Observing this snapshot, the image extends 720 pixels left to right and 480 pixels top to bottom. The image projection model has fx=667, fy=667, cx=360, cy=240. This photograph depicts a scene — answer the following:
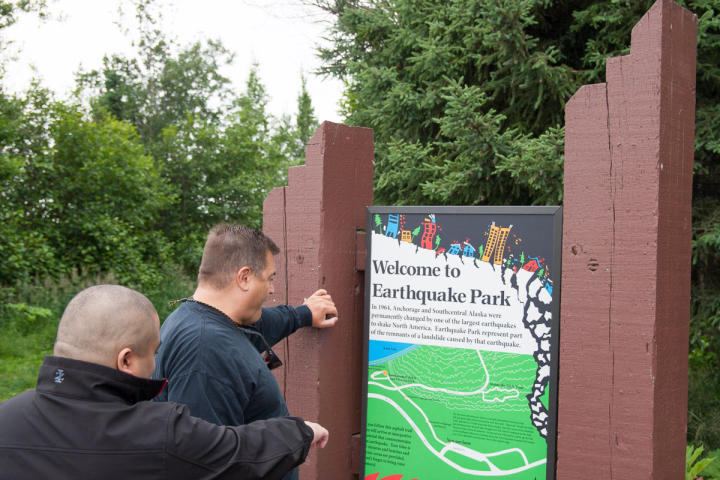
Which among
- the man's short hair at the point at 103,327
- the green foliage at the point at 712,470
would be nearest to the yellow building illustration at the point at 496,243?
the man's short hair at the point at 103,327

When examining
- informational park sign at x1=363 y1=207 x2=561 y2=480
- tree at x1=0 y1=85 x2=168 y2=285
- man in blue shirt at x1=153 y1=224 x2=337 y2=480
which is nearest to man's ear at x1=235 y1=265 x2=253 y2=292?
man in blue shirt at x1=153 y1=224 x2=337 y2=480

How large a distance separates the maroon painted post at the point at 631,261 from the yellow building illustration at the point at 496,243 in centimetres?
23

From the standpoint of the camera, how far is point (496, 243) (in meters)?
2.43

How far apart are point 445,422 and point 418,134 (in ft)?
13.4

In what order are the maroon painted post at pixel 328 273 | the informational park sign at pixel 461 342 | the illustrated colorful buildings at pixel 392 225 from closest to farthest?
the informational park sign at pixel 461 342
the illustrated colorful buildings at pixel 392 225
the maroon painted post at pixel 328 273

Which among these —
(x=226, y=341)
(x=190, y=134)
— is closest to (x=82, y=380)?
(x=226, y=341)

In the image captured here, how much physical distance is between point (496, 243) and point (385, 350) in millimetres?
649

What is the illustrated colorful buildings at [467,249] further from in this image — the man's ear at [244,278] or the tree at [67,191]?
the tree at [67,191]

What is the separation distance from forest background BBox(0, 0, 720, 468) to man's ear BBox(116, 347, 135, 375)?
3709 mm

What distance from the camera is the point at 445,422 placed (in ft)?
8.29

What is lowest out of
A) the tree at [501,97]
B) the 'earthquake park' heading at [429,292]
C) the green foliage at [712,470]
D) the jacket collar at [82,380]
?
the green foliage at [712,470]

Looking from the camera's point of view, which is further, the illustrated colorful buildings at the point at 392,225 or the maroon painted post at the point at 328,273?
the maroon painted post at the point at 328,273

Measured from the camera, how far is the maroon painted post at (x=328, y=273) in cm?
281

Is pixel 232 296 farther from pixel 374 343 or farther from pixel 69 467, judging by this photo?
pixel 69 467
